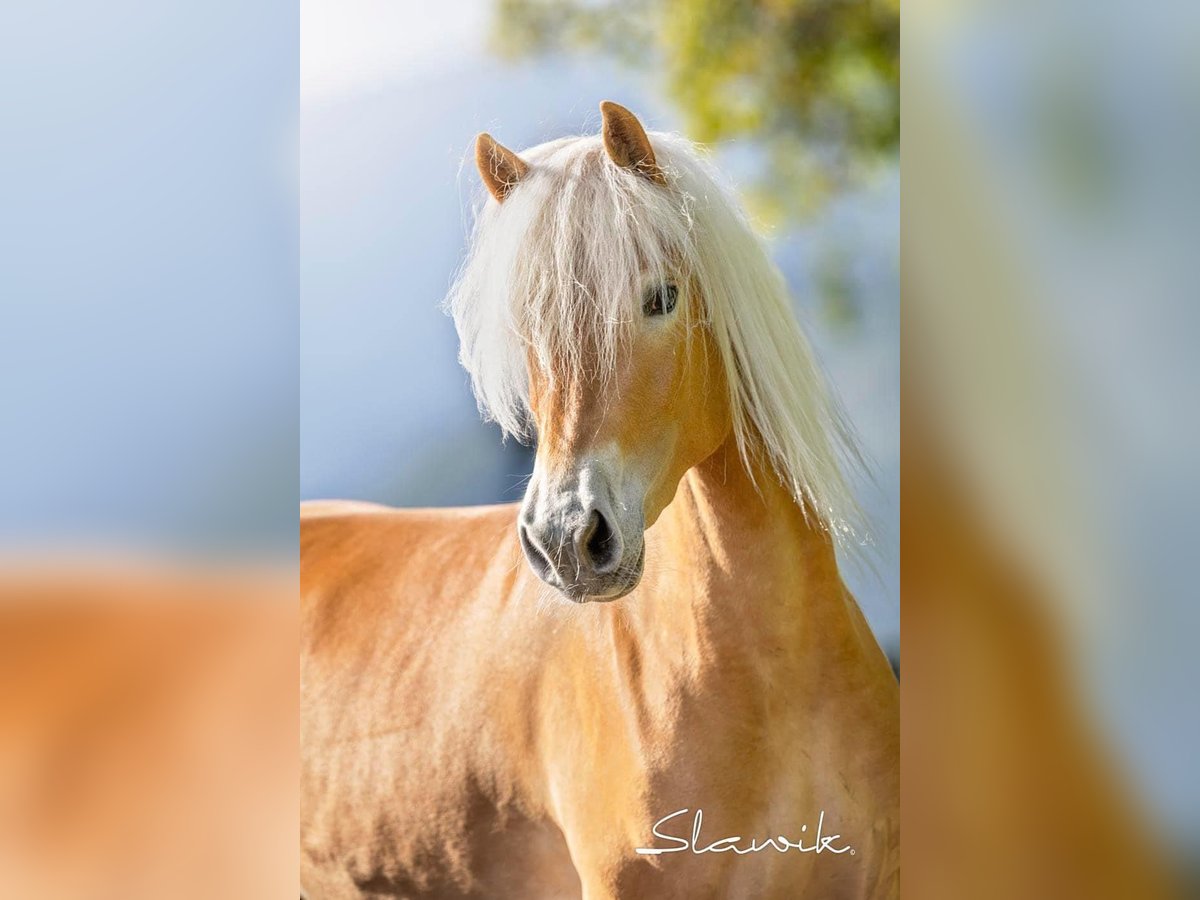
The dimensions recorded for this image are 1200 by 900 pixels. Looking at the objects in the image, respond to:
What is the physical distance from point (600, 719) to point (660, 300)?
0.58 m

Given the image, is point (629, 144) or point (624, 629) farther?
point (624, 629)

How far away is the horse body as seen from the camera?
4.55 feet

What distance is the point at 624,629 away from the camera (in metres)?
1.40

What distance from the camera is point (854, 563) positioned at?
57.1 inches

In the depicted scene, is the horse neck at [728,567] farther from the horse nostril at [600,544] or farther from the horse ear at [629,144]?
the horse ear at [629,144]

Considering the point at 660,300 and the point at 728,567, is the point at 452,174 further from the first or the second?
the point at 728,567
